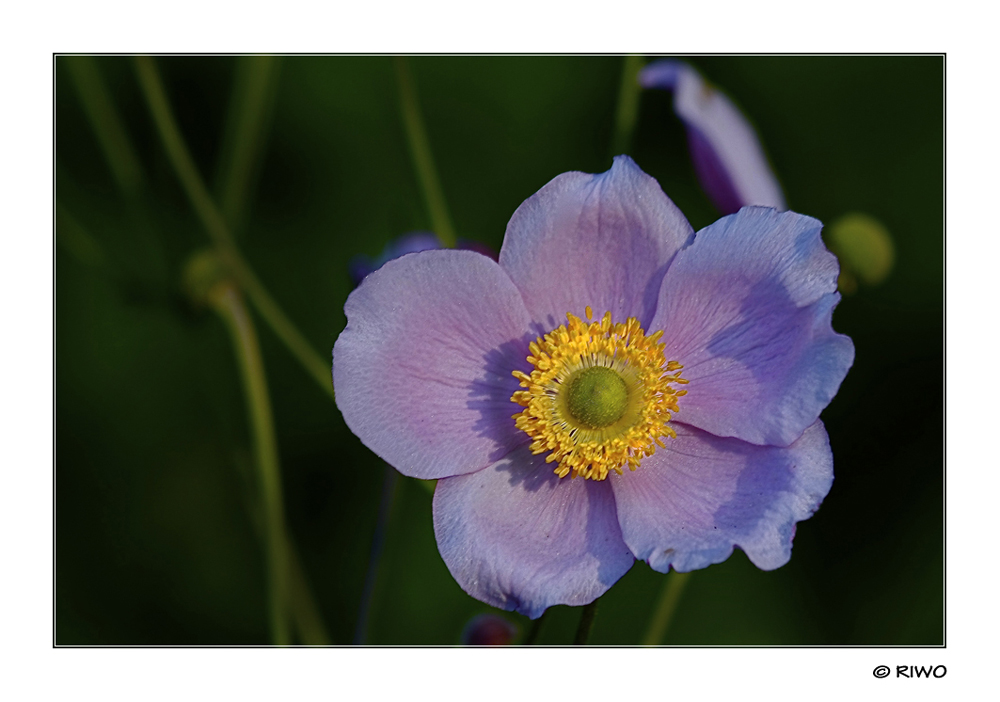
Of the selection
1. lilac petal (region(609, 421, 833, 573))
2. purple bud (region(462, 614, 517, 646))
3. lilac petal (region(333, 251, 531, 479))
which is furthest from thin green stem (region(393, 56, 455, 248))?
purple bud (region(462, 614, 517, 646))

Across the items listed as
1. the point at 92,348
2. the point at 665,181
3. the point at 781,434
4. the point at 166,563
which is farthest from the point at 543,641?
the point at 92,348

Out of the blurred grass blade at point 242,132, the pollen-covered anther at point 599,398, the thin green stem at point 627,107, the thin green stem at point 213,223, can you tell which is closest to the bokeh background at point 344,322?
the blurred grass blade at point 242,132

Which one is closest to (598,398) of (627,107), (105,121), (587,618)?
(587,618)

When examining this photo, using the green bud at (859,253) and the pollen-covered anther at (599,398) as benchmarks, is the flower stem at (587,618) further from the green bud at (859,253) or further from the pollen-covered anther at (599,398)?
the green bud at (859,253)

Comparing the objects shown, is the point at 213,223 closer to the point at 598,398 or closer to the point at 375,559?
the point at 375,559

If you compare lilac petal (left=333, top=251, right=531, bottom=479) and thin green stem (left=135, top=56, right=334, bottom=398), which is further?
thin green stem (left=135, top=56, right=334, bottom=398)

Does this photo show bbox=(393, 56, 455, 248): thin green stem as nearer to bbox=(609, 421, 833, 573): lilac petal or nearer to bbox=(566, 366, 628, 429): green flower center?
bbox=(566, 366, 628, 429): green flower center
